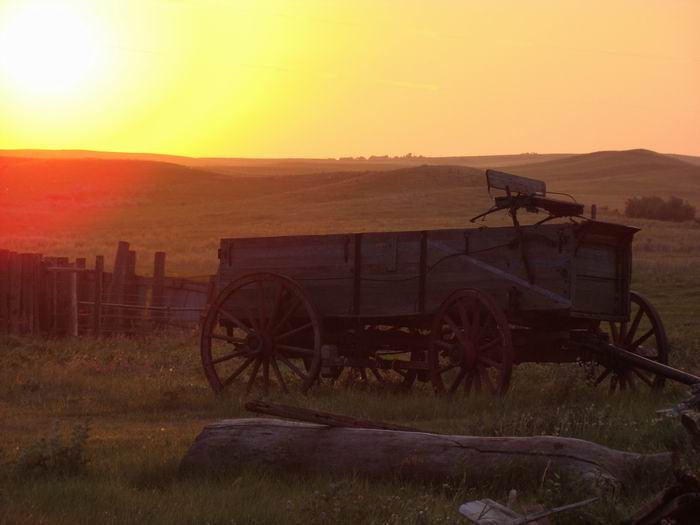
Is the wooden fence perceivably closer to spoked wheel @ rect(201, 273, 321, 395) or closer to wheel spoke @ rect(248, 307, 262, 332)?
spoked wheel @ rect(201, 273, 321, 395)

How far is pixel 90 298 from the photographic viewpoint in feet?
72.7

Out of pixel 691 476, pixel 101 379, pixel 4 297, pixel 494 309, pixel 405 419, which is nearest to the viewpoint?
pixel 691 476

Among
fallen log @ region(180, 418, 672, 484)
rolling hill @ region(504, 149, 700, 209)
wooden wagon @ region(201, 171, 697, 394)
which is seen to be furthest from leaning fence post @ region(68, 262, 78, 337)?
rolling hill @ region(504, 149, 700, 209)

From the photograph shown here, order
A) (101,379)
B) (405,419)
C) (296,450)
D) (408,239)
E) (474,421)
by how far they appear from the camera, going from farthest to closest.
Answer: (101,379)
(408,239)
(405,419)
(474,421)
(296,450)

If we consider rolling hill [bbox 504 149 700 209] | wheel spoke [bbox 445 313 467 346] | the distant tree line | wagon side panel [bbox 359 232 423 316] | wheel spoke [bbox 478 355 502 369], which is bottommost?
wheel spoke [bbox 478 355 502 369]

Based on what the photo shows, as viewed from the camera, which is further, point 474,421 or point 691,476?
point 474,421

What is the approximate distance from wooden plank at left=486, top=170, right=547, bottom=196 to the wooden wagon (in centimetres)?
2

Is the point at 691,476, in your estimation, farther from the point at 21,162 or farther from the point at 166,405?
the point at 21,162

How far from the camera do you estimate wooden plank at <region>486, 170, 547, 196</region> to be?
39.4ft

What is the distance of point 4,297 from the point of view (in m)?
20.0

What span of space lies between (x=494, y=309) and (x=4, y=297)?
11.2 m

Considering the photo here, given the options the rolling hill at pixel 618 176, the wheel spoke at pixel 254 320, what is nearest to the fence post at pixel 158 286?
the wheel spoke at pixel 254 320

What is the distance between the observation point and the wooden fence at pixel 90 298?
782 inches

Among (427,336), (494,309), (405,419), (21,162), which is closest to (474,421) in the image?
(405,419)
